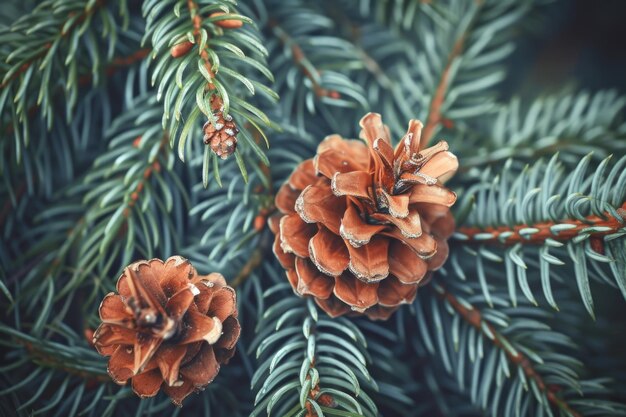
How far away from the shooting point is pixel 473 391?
498 mm

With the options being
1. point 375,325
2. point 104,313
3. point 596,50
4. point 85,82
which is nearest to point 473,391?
point 375,325

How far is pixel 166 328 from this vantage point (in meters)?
0.39

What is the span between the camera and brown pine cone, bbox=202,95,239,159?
16.2 inches

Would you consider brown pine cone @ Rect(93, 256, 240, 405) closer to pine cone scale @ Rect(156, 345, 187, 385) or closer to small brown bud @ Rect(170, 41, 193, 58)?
pine cone scale @ Rect(156, 345, 187, 385)

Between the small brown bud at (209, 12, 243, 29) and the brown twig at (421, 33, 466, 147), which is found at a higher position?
the small brown bud at (209, 12, 243, 29)

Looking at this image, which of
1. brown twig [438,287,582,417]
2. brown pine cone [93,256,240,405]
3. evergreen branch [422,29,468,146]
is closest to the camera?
brown pine cone [93,256,240,405]

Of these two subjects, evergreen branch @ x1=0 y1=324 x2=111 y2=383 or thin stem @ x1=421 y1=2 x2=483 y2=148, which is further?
thin stem @ x1=421 y1=2 x2=483 y2=148

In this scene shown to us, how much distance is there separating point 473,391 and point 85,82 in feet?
1.83

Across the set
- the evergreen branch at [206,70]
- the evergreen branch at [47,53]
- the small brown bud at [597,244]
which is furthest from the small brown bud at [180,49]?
the small brown bud at [597,244]

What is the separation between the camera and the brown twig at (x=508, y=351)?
491 mm

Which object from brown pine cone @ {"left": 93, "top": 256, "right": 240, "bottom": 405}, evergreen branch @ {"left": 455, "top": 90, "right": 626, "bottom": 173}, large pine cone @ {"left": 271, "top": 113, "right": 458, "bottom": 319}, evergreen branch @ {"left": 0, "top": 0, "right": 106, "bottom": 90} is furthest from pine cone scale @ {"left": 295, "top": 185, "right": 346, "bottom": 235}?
evergreen branch @ {"left": 0, "top": 0, "right": 106, "bottom": 90}

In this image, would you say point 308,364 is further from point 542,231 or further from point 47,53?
point 47,53

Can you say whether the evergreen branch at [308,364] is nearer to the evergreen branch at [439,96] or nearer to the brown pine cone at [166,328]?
the brown pine cone at [166,328]

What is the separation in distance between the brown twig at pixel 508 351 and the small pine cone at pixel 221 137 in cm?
28
